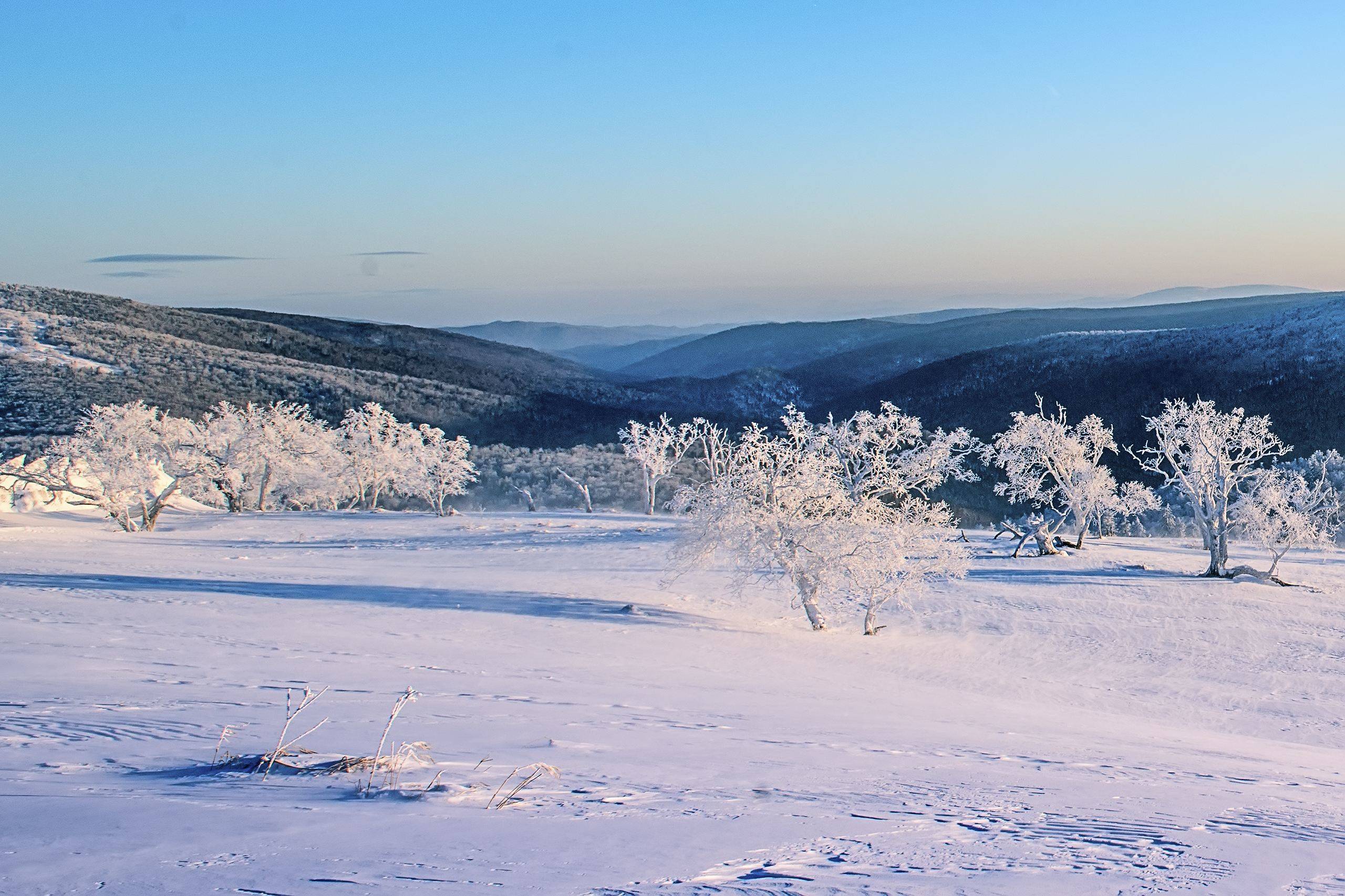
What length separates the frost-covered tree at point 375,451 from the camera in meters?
41.4

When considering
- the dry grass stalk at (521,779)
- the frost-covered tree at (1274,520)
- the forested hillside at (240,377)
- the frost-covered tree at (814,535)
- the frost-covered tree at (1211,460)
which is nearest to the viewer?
the dry grass stalk at (521,779)

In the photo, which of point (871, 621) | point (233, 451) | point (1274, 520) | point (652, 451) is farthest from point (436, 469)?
point (1274, 520)

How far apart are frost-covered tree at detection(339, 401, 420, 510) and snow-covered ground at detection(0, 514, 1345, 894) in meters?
20.0

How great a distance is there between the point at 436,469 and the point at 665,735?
124ft

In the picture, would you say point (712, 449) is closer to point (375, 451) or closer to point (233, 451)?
point (375, 451)

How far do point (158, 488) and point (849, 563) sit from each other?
28.3 metres

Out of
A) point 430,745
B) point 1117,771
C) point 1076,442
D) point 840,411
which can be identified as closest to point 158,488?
point 1076,442

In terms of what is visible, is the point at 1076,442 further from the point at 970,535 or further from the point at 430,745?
the point at 430,745

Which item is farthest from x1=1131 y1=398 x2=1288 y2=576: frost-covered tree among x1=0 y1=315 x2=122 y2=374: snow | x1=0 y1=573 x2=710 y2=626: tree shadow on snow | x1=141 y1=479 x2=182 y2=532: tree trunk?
x1=0 y1=315 x2=122 y2=374: snow

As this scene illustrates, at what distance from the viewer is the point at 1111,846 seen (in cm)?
509

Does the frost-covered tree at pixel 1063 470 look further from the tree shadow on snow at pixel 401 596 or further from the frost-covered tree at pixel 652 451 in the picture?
the tree shadow on snow at pixel 401 596

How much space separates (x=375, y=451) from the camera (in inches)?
1640

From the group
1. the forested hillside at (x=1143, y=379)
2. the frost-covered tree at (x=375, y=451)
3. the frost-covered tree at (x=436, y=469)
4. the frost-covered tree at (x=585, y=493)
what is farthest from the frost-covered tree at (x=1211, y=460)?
the frost-covered tree at (x=375, y=451)

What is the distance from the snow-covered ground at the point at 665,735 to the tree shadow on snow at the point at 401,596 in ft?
0.40
